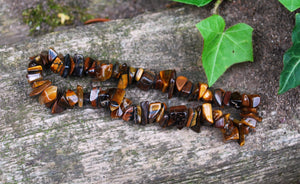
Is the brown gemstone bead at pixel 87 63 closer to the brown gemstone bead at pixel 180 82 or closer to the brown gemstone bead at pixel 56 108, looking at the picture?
the brown gemstone bead at pixel 56 108

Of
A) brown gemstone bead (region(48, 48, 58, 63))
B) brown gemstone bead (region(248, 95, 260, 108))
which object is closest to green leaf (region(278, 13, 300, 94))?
brown gemstone bead (region(248, 95, 260, 108))

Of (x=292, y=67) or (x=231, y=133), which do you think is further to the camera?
(x=231, y=133)

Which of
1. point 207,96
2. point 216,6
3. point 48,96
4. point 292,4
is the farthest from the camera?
point 216,6

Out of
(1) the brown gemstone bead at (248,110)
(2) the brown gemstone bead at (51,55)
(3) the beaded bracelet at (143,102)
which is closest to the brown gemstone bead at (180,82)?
(3) the beaded bracelet at (143,102)

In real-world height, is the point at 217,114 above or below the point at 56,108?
below

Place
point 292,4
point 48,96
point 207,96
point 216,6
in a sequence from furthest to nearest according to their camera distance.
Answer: point 216,6
point 207,96
point 48,96
point 292,4

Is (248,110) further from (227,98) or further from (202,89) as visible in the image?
(202,89)

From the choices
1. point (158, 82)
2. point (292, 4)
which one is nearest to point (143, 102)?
point (158, 82)
